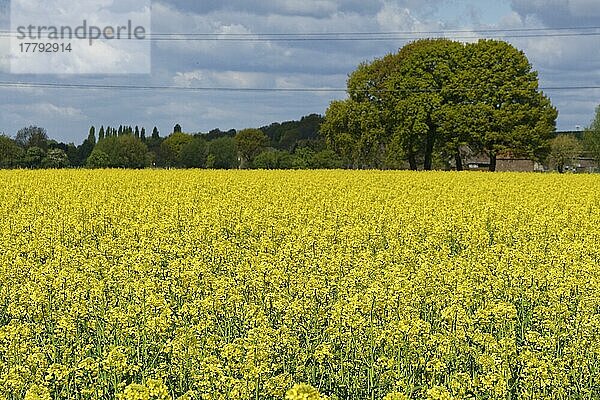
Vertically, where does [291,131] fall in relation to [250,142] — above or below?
above

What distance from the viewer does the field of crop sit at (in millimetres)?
6359

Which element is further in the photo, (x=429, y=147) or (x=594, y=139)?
(x=594, y=139)

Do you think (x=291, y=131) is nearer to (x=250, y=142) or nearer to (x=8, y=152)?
(x=250, y=142)

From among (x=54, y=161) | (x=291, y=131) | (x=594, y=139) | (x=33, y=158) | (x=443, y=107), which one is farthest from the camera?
(x=291, y=131)

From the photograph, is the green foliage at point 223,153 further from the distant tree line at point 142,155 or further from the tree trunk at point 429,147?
the tree trunk at point 429,147

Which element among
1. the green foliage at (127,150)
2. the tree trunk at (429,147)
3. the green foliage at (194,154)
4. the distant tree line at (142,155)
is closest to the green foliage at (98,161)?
the distant tree line at (142,155)

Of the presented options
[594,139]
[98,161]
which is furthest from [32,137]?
[594,139]

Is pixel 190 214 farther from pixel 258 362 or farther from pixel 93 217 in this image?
pixel 258 362

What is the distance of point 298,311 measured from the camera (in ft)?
25.7

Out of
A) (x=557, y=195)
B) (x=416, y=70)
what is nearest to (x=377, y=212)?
(x=557, y=195)

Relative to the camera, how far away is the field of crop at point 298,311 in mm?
6359

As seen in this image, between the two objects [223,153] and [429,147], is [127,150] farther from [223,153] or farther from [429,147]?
[429,147]

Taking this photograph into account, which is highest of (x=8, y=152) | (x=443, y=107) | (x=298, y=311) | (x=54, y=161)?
(x=443, y=107)

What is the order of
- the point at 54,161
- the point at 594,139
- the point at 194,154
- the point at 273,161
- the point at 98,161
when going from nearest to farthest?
the point at 98,161, the point at 54,161, the point at 273,161, the point at 194,154, the point at 594,139
